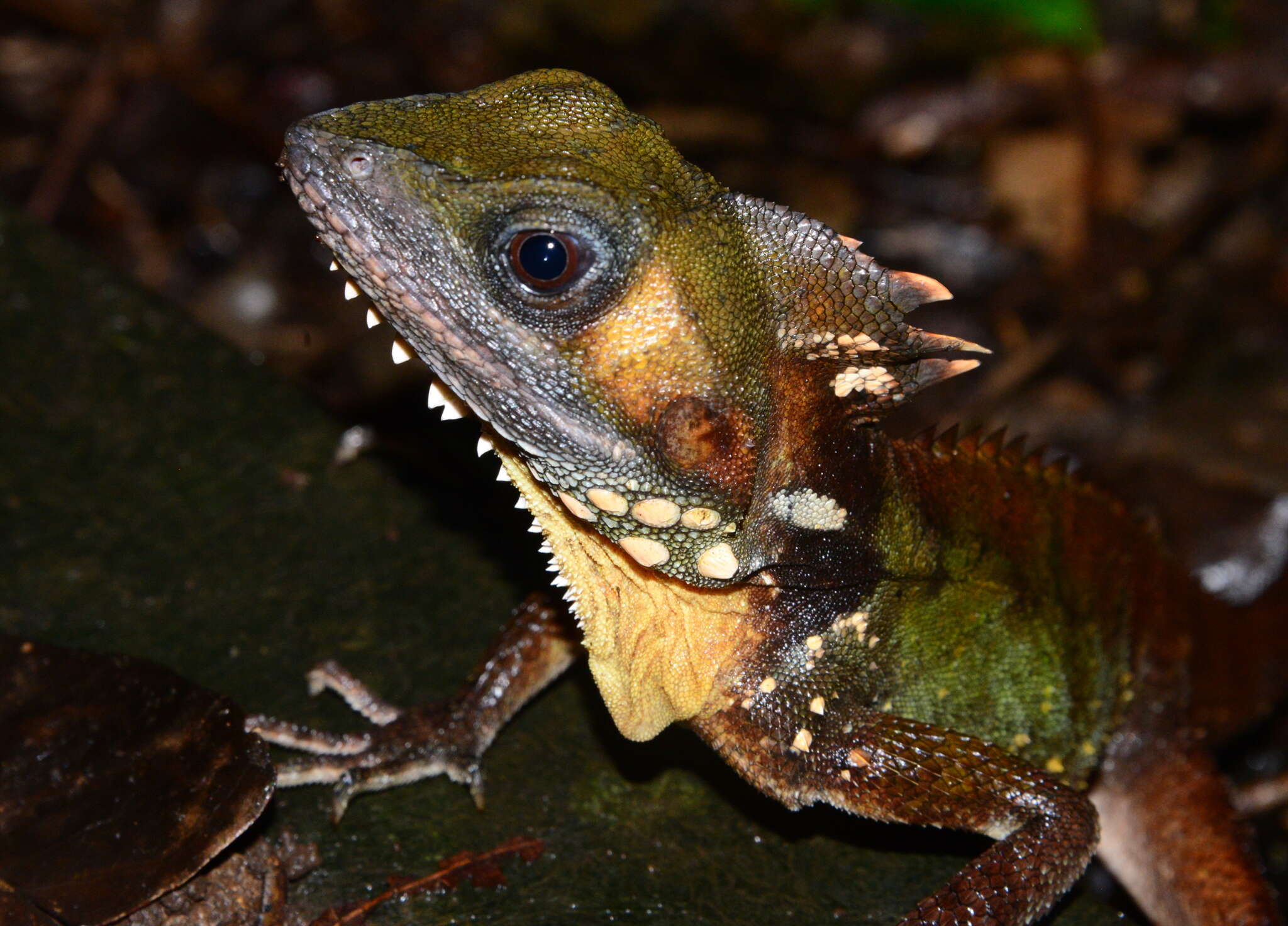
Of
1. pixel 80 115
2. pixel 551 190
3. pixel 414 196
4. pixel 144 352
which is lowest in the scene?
pixel 80 115

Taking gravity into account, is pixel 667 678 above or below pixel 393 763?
above

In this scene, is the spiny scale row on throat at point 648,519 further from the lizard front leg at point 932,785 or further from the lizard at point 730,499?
the lizard front leg at point 932,785

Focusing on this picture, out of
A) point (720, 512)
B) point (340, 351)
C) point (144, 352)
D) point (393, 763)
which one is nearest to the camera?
point (720, 512)

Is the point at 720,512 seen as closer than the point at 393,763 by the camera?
Yes

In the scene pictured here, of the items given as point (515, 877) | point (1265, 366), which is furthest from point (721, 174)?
point (515, 877)

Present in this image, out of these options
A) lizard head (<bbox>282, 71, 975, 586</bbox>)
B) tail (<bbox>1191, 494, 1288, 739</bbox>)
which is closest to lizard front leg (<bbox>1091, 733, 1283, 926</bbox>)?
tail (<bbox>1191, 494, 1288, 739</bbox>)

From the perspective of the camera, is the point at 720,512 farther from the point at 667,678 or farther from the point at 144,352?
the point at 144,352

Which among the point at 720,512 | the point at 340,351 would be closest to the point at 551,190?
the point at 720,512

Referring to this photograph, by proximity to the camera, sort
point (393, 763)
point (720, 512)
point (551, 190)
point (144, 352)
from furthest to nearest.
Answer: point (144, 352) → point (393, 763) → point (720, 512) → point (551, 190)
